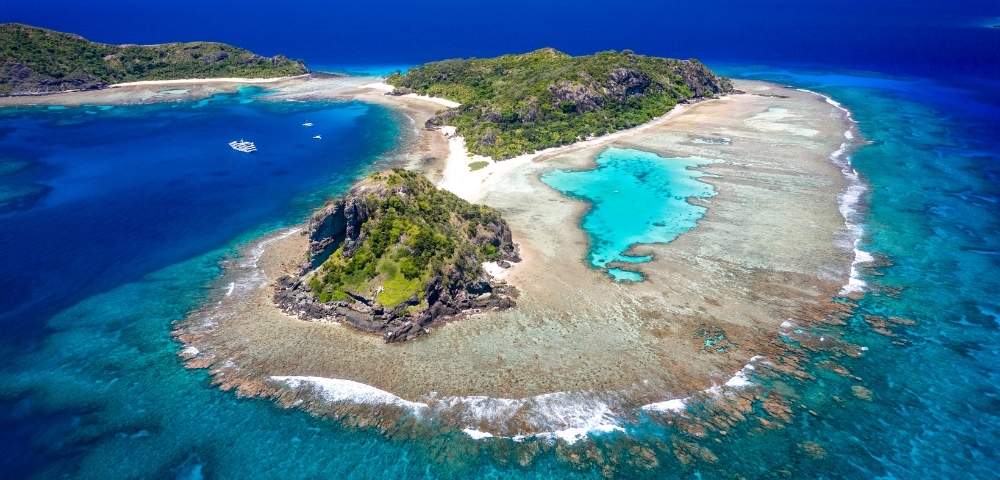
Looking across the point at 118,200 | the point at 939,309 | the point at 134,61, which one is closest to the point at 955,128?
the point at 939,309

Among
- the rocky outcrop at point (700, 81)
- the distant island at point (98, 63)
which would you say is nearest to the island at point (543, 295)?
the rocky outcrop at point (700, 81)

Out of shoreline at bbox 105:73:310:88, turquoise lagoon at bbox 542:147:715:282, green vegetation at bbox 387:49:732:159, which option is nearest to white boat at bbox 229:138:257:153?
green vegetation at bbox 387:49:732:159

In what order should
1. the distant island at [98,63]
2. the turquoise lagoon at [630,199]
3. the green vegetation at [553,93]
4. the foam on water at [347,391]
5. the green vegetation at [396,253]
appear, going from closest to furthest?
the foam on water at [347,391] → the green vegetation at [396,253] → the turquoise lagoon at [630,199] → the green vegetation at [553,93] → the distant island at [98,63]

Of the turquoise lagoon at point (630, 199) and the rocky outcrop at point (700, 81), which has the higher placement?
the rocky outcrop at point (700, 81)

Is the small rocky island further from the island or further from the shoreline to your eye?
the shoreline

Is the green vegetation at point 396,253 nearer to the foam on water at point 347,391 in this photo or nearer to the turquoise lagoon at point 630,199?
the foam on water at point 347,391
